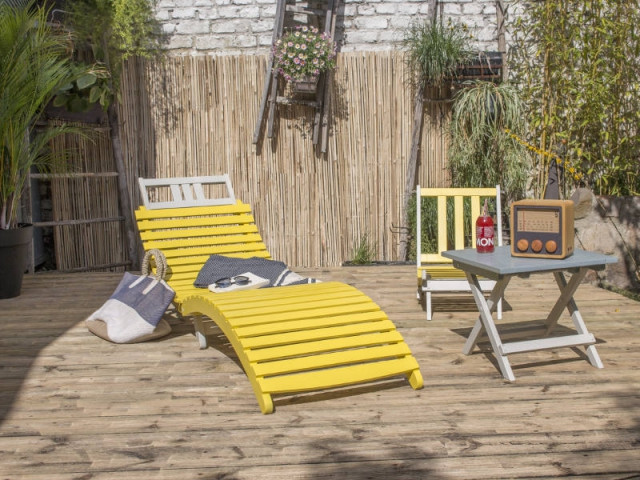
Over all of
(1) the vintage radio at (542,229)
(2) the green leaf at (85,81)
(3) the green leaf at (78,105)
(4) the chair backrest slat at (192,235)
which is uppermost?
(2) the green leaf at (85,81)

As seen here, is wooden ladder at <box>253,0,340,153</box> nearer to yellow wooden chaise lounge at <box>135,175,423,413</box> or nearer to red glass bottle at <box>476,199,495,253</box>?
yellow wooden chaise lounge at <box>135,175,423,413</box>

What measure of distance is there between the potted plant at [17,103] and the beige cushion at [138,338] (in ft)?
5.38

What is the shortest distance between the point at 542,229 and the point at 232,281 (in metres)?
1.89

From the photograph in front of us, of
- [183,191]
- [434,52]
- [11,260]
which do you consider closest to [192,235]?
[183,191]

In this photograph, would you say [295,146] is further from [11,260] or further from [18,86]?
[11,260]

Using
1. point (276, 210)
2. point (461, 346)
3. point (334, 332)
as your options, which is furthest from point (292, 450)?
point (276, 210)

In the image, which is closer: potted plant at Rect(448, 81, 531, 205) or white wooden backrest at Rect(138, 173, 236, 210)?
white wooden backrest at Rect(138, 173, 236, 210)

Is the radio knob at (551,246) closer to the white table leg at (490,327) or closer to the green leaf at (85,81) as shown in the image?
the white table leg at (490,327)

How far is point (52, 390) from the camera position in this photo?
3.96 metres

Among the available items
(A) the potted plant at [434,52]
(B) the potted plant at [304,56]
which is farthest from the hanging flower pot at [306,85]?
(A) the potted plant at [434,52]

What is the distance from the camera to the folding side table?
13.2 ft

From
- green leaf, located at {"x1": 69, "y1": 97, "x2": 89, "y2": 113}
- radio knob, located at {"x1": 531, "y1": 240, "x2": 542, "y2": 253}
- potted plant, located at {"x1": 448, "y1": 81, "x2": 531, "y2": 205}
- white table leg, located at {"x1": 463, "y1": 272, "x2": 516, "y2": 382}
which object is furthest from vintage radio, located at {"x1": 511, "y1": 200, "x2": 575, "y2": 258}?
green leaf, located at {"x1": 69, "y1": 97, "x2": 89, "y2": 113}

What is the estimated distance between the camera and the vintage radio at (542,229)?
4152 millimetres

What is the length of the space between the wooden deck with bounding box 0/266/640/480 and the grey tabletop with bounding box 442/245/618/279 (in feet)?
1.73
